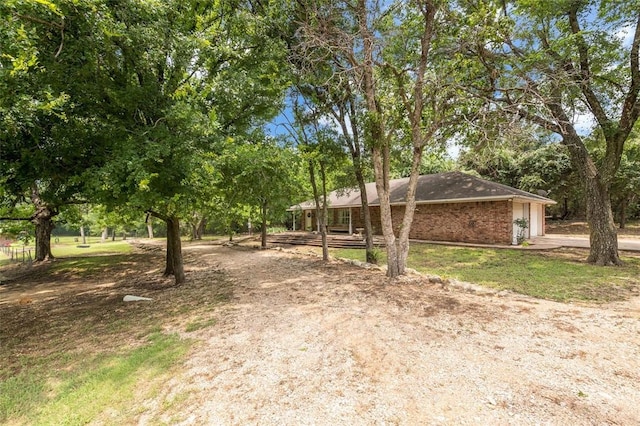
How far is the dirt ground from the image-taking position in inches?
115

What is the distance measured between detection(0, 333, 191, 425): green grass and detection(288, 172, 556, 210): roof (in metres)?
10.0

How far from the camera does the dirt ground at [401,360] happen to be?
9.61 feet

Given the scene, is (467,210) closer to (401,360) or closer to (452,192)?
(452,192)

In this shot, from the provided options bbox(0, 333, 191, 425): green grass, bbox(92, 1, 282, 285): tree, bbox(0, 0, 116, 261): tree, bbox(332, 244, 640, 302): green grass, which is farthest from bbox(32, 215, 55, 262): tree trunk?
bbox(332, 244, 640, 302): green grass

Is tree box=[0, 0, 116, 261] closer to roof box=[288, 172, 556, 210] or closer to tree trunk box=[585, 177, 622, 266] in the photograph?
roof box=[288, 172, 556, 210]

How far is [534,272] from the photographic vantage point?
9.77 m

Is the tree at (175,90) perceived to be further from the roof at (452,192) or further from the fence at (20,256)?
the fence at (20,256)

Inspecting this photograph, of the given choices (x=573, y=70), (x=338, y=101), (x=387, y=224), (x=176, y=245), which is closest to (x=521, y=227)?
(x=573, y=70)

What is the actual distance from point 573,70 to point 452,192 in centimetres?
930

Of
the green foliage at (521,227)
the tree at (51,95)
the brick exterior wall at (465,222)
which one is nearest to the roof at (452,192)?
the brick exterior wall at (465,222)

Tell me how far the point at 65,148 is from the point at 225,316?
445 centimetres

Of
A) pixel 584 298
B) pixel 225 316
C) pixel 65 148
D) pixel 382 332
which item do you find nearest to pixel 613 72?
pixel 584 298

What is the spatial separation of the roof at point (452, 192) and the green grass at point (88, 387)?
10013 millimetres

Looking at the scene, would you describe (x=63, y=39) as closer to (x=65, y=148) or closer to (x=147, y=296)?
(x=65, y=148)
